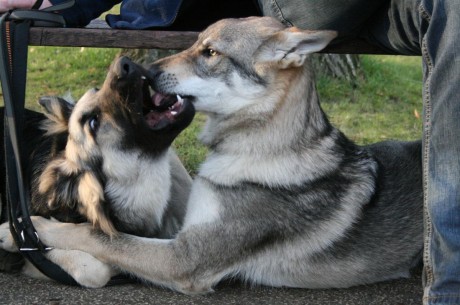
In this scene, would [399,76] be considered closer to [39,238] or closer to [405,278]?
[405,278]

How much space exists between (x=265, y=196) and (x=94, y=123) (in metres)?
1.00

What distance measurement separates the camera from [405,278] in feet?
12.2

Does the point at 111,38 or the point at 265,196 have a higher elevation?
the point at 111,38

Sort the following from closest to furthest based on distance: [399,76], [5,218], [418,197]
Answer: [418,197] → [5,218] → [399,76]

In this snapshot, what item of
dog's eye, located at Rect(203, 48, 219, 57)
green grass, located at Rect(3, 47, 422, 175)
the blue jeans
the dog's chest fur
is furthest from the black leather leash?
green grass, located at Rect(3, 47, 422, 175)

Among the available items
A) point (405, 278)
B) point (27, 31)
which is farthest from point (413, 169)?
point (27, 31)

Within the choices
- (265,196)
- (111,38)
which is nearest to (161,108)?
(111,38)

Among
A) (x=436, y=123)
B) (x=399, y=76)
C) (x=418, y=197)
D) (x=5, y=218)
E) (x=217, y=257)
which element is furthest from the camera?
(x=399, y=76)

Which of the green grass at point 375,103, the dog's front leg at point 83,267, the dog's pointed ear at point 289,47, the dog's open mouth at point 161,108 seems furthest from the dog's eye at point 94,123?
the green grass at point 375,103

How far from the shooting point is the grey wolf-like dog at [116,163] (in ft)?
11.5

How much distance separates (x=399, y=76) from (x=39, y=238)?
6532mm

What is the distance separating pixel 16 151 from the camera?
3426 millimetres

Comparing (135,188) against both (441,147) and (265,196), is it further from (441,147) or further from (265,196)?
(441,147)

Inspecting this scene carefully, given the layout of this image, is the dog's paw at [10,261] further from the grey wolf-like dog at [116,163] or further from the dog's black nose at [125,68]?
the dog's black nose at [125,68]
